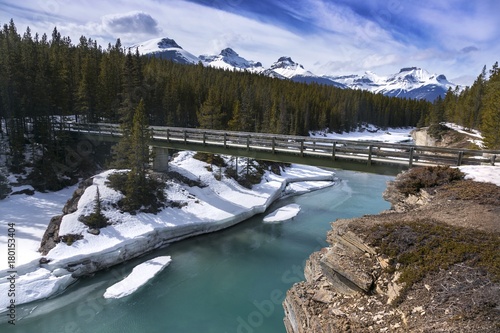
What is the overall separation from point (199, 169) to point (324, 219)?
13870 millimetres

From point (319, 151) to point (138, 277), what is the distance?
12964 millimetres

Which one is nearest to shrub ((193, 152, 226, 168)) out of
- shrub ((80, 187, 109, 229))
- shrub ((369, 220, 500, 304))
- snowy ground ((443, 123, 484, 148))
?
shrub ((80, 187, 109, 229))

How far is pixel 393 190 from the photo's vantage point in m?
12.3

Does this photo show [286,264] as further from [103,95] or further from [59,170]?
[103,95]

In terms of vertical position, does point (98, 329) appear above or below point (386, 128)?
below

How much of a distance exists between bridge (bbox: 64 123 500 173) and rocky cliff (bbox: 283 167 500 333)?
214 inches

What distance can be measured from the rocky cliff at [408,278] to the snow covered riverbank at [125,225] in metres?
14.4

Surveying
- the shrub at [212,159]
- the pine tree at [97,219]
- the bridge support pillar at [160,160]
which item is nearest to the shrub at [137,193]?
the pine tree at [97,219]

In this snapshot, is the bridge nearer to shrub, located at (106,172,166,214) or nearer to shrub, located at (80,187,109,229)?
shrub, located at (106,172,166,214)

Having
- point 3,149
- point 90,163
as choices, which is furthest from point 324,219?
point 3,149

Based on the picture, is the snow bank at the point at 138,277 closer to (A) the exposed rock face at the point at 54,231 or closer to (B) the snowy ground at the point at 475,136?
(A) the exposed rock face at the point at 54,231

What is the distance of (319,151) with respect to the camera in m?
18.7

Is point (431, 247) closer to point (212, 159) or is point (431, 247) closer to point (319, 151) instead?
point (319, 151)

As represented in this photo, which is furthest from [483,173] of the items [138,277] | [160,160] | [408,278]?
[160,160]
